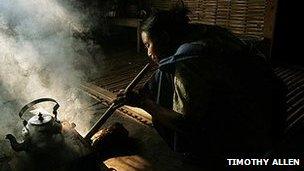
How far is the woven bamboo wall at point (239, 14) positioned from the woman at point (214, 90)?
535 centimetres

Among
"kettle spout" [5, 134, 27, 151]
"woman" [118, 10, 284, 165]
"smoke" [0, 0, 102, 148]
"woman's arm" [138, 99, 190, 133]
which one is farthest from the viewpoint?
"smoke" [0, 0, 102, 148]

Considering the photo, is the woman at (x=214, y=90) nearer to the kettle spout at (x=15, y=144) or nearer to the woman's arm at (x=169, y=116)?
the woman's arm at (x=169, y=116)

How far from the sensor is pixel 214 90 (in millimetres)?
3061

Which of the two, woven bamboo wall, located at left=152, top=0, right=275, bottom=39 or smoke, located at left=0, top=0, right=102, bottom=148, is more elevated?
woven bamboo wall, located at left=152, top=0, right=275, bottom=39

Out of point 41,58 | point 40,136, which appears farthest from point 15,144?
point 41,58

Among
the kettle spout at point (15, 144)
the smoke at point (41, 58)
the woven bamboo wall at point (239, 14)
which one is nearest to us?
the kettle spout at point (15, 144)

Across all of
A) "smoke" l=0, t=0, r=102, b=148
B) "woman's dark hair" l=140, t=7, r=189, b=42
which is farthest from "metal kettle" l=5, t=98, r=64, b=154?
"woman's dark hair" l=140, t=7, r=189, b=42

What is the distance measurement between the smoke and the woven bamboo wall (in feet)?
13.5

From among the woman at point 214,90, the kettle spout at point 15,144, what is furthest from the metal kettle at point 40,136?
the woman at point 214,90

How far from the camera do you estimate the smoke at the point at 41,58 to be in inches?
210

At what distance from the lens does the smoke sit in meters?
5.33

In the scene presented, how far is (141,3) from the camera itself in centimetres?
1195

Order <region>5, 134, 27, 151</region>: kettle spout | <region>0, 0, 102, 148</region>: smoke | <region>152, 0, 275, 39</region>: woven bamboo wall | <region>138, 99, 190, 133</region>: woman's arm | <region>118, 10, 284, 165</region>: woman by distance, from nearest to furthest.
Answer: <region>5, 134, 27, 151</region>: kettle spout < <region>118, 10, 284, 165</region>: woman < <region>138, 99, 190, 133</region>: woman's arm < <region>0, 0, 102, 148</region>: smoke < <region>152, 0, 275, 39</region>: woven bamboo wall

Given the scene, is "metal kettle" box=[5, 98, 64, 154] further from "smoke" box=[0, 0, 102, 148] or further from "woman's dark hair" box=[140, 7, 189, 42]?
"woman's dark hair" box=[140, 7, 189, 42]
